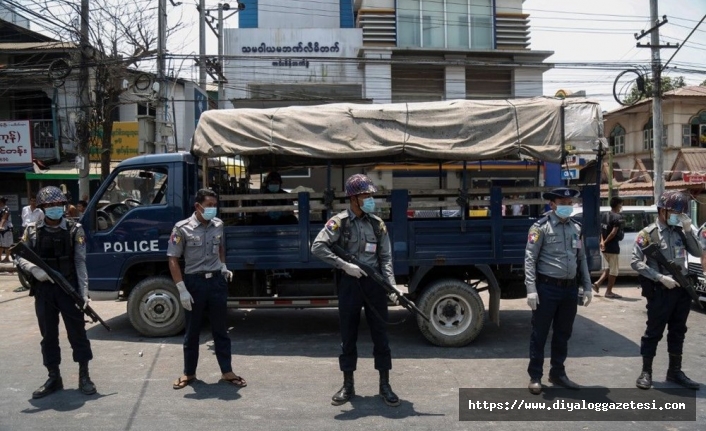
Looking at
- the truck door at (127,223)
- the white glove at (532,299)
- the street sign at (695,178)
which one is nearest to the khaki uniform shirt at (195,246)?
the truck door at (127,223)

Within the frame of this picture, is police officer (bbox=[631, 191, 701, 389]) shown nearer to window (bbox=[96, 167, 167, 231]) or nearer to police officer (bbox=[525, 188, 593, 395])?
police officer (bbox=[525, 188, 593, 395])

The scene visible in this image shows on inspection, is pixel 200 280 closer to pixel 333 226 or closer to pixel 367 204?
pixel 333 226

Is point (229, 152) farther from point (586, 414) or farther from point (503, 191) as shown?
point (586, 414)

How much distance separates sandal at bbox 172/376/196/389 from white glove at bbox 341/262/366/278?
6.24 ft

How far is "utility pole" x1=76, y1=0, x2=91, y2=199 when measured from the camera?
1503 centimetres

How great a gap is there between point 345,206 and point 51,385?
352 cm

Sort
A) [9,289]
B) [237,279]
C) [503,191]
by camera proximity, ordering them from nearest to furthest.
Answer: [503,191]
[237,279]
[9,289]

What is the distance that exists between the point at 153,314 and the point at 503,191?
178 inches

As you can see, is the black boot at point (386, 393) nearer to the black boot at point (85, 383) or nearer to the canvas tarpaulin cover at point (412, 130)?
the black boot at point (85, 383)

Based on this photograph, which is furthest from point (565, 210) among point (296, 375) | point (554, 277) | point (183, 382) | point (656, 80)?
point (656, 80)

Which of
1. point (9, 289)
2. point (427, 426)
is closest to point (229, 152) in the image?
point (427, 426)

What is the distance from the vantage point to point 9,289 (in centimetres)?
1176

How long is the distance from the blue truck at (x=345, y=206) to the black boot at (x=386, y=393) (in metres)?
1.84

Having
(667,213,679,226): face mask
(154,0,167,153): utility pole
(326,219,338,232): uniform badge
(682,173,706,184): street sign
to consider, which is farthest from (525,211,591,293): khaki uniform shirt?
(682,173,706,184): street sign
